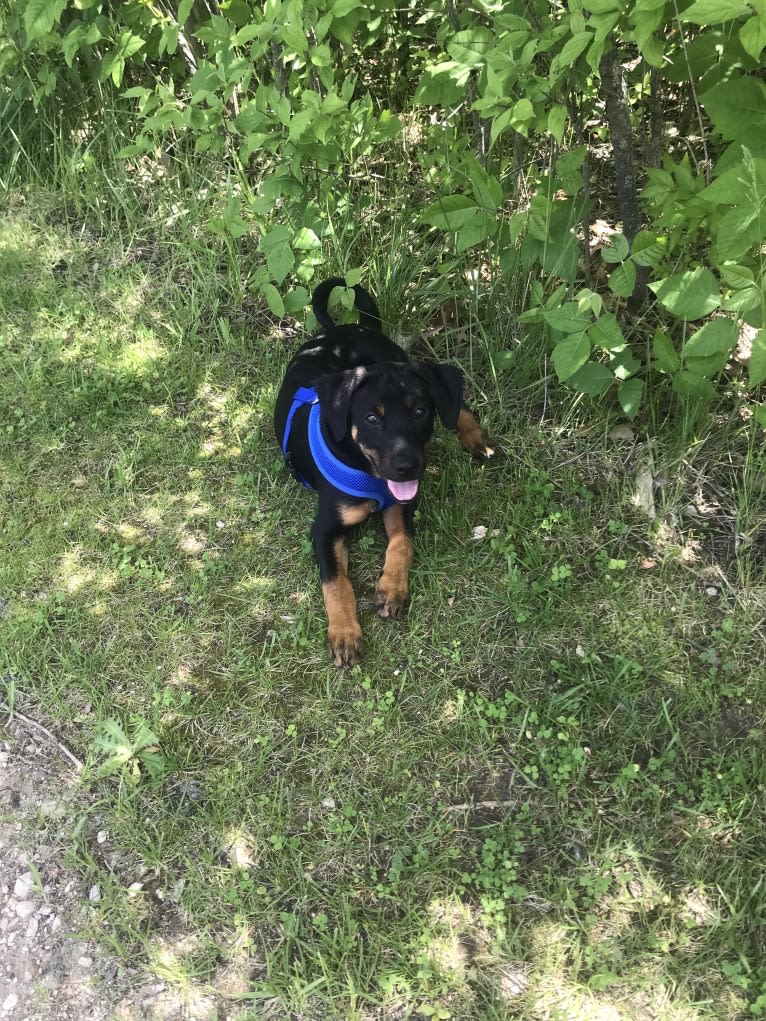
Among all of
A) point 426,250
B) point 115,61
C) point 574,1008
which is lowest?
point 574,1008

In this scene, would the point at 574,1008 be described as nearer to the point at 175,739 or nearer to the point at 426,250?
the point at 175,739

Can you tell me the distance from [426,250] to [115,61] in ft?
5.71

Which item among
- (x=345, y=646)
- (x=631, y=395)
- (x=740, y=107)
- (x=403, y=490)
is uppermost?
(x=740, y=107)

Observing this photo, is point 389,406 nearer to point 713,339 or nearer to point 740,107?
point 713,339

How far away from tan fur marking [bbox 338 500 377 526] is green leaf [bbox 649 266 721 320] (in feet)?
4.29

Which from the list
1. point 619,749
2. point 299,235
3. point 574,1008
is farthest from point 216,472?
point 574,1008

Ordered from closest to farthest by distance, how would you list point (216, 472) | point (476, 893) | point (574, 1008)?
1. point (574, 1008)
2. point (476, 893)
3. point (216, 472)

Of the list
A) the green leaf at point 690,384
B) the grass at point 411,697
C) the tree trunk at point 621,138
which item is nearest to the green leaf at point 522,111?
the tree trunk at point 621,138

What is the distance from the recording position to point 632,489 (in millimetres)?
3115

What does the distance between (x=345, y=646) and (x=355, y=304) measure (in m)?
1.69

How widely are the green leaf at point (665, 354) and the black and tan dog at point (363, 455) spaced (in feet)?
2.39

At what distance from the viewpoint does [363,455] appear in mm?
2896

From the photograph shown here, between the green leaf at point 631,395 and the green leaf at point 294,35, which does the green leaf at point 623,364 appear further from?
the green leaf at point 294,35

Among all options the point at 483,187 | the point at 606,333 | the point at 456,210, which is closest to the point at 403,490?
the point at 606,333
